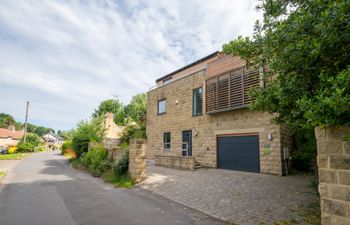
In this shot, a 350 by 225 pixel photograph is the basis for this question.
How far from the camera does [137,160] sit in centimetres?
878

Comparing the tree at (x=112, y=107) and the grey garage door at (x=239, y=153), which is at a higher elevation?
the tree at (x=112, y=107)

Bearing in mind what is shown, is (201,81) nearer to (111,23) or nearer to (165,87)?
(165,87)

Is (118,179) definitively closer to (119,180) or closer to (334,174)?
(119,180)

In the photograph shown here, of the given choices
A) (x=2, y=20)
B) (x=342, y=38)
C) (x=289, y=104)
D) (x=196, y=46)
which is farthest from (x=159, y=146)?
(x=342, y=38)

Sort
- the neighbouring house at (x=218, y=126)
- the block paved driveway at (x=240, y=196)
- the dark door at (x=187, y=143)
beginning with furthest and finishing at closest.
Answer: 1. the dark door at (x=187, y=143)
2. the neighbouring house at (x=218, y=126)
3. the block paved driveway at (x=240, y=196)

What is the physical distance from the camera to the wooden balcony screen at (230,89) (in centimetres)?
1112

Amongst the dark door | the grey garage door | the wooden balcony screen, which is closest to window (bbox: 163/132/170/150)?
the dark door

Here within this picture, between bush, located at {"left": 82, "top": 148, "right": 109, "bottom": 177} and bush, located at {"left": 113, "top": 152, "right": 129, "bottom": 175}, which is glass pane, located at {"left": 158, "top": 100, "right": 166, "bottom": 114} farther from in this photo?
bush, located at {"left": 113, "top": 152, "right": 129, "bottom": 175}

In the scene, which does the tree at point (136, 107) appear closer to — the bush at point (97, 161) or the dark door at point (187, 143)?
the dark door at point (187, 143)

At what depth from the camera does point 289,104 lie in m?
4.32

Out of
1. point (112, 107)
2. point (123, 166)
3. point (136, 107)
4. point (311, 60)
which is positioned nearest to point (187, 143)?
point (123, 166)

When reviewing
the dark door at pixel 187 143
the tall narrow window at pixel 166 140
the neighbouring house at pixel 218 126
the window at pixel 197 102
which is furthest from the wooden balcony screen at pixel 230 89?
the tall narrow window at pixel 166 140

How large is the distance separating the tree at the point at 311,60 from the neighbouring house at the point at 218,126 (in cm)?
429

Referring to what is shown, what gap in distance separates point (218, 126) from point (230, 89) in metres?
2.46
